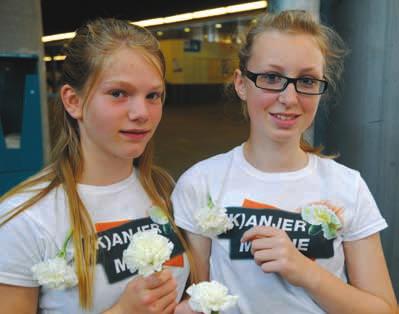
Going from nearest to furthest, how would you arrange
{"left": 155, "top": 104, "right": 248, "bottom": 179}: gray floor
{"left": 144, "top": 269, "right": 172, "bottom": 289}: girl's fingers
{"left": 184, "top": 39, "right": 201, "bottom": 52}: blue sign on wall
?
1. {"left": 144, "top": 269, "right": 172, "bottom": 289}: girl's fingers
2. {"left": 155, "top": 104, "right": 248, "bottom": 179}: gray floor
3. {"left": 184, "top": 39, "right": 201, "bottom": 52}: blue sign on wall

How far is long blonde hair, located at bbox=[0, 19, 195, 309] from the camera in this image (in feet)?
4.57

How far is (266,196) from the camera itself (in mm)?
1574

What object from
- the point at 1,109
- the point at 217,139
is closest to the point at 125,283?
the point at 1,109

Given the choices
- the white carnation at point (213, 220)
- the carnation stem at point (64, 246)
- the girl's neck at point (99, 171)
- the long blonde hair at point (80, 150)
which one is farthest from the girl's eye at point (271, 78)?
the carnation stem at point (64, 246)

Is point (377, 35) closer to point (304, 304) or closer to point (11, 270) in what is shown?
point (304, 304)

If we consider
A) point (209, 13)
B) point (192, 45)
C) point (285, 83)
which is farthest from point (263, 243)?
point (192, 45)

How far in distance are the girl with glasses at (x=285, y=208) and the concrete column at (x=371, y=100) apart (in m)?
1.18

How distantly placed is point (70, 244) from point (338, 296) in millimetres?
910

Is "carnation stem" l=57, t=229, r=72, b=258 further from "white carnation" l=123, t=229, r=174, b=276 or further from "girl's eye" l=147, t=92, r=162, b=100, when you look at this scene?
"girl's eye" l=147, t=92, r=162, b=100

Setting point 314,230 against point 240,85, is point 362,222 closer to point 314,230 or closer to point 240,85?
point 314,230

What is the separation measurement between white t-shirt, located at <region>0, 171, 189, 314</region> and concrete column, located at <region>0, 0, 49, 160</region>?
10.1ft

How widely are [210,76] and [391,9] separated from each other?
2213 cm

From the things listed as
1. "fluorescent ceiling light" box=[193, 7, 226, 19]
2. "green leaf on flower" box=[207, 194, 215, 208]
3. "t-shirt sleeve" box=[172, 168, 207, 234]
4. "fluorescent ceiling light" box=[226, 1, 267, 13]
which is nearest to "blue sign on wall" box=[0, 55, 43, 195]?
"t-shirt sleeve" box=[172, 168, 207, 234]

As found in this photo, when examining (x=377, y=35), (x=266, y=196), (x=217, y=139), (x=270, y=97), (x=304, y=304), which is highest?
(x=377, y=35)
